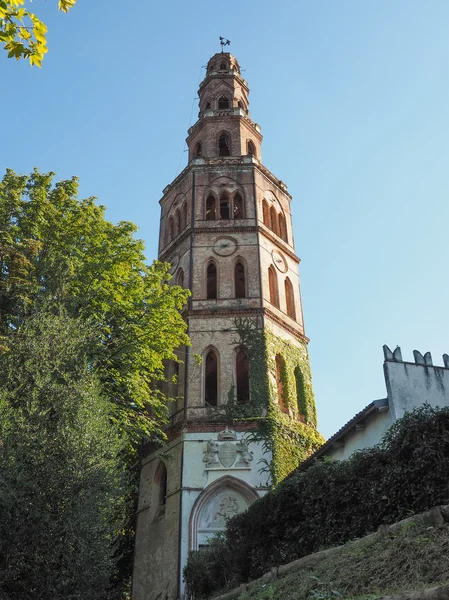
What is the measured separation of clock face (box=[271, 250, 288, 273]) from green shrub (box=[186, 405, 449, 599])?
1424 cm

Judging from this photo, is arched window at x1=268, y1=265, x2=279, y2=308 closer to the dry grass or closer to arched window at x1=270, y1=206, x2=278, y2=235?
arched window at x1=270, y1=206, x2=278, y2=235

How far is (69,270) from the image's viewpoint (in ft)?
57.9

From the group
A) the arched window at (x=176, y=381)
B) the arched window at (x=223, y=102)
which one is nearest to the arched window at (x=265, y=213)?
the arched window at (x=176, y=381)

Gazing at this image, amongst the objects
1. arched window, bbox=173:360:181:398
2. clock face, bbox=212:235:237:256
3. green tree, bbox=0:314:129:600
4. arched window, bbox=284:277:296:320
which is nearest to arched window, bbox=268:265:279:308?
arched window, bbox=284:277:296:320

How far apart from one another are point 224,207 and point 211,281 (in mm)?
4225

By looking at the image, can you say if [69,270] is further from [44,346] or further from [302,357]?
[302,357]

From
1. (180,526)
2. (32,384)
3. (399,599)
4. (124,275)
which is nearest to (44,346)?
(32,384)

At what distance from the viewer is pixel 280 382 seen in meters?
23.7

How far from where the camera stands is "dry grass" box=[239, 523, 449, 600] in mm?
7934

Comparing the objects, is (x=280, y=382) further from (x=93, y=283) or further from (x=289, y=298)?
(x=93, y=283)

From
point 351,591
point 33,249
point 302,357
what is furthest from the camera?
point 302,357

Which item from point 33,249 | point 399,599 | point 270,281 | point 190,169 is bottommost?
point 399,599

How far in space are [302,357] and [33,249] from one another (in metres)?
12.1

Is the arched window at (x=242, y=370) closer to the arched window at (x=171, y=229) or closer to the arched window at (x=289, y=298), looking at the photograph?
the arched window at (x=289, y=298)
